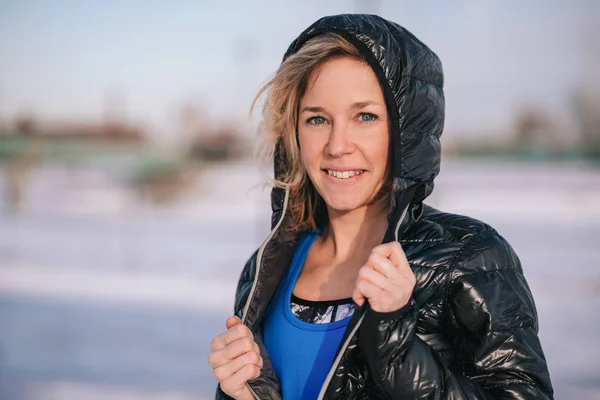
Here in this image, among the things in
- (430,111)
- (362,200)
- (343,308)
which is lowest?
(343,308)

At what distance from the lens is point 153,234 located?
1106 cm

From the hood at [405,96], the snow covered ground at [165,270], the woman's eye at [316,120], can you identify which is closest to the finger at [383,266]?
the hood at [405,96]

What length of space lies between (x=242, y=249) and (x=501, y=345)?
775cm

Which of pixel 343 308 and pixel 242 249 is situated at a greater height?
pixel 343 308

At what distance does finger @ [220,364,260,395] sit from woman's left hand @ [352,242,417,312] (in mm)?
393

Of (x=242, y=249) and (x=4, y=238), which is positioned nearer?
(x=242, y=249)

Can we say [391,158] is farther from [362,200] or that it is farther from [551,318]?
[551,318]

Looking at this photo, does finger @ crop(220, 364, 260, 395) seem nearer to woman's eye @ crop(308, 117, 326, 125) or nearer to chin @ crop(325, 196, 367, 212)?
chin @ crop(325, 196, 367, 212)

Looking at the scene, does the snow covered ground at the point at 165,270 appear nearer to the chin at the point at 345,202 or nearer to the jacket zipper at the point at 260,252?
the jacket zipper at the point at 260,252

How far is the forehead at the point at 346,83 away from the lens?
161cm

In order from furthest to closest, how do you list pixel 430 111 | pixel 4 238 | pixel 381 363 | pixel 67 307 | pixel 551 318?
1. pixel 4 238
2. pixel 67 307
3. pixel 551 318
4. pixel 430 111
5. pixel 381 363

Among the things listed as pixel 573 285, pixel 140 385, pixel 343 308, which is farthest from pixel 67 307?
pixel 343 308

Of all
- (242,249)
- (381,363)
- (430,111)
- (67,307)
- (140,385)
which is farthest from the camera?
(242,249)

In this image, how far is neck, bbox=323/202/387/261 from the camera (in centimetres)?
179
